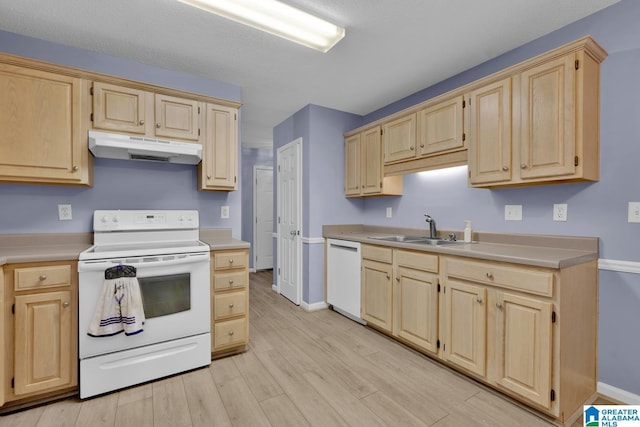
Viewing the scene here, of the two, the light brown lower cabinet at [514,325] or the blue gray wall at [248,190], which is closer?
the light brown lower cabinet at [514,325]

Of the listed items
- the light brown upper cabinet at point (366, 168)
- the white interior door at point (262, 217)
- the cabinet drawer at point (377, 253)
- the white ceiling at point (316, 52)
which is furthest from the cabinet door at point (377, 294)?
the white interior door at point (262, 217)

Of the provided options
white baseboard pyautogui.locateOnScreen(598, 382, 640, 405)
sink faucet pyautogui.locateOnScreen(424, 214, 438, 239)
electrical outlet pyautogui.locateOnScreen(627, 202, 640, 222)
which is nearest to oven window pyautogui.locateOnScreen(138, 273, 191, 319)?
sink faucet pyautogui.locateOnScreen(424, 214, 438, 239)

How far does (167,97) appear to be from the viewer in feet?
8.18

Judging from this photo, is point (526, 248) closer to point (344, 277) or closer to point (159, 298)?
point (344, 277)

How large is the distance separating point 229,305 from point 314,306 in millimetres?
1402

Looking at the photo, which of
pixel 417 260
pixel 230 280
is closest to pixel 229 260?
pixel 230 280

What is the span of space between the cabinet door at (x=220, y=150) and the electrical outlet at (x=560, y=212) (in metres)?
2.67

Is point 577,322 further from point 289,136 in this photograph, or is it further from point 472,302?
point 289,136

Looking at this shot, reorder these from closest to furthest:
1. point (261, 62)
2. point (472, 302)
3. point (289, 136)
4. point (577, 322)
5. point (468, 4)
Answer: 1. point (577, 322)
2. point (468, 4)
3. point (472, 302)
4. point (261, 62)
5. point (289, 136)

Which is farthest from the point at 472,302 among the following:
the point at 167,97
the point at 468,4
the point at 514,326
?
the point at 167,97

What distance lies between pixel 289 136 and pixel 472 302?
10.3ft

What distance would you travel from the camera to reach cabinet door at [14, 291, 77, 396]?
1775 millimetres

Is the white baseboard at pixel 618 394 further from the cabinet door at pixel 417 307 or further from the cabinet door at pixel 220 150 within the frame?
the cabinet door at pixel 220 150

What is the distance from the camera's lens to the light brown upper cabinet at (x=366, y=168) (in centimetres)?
333
